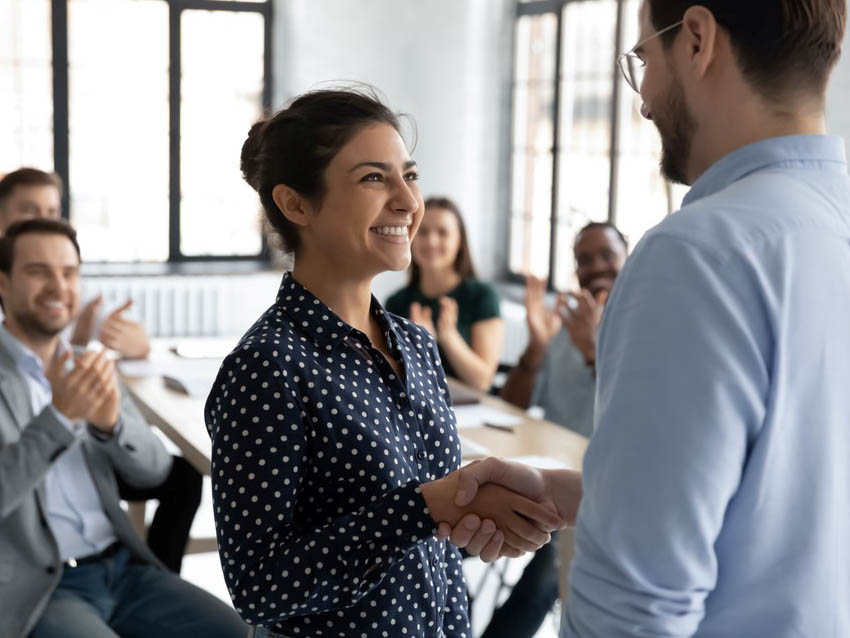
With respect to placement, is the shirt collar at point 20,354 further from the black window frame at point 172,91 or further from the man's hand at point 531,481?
the black window frame at point 172,91

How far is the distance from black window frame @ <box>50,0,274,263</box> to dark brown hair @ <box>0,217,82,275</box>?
397 centimetres

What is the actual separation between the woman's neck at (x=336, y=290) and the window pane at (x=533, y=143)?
5.92m

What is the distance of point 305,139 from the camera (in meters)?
1.60

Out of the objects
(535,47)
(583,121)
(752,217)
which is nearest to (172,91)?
(535,47)

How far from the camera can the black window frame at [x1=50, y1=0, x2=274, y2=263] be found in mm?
7348

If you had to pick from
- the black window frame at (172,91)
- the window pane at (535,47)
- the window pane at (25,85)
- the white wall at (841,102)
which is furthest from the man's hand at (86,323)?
the window pane at (535,47)

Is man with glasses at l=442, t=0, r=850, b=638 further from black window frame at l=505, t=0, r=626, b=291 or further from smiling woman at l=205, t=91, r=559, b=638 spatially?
black window frame at l=505, t=0, r=626, b=291

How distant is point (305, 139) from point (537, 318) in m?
2.47

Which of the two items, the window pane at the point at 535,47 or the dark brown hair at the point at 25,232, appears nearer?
the dark brown hair at the point at 25,232

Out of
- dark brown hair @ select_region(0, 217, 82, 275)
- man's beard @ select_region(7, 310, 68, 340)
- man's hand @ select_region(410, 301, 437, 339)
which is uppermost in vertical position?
dark brown hair @ select_region(0, 217, 82, 275)

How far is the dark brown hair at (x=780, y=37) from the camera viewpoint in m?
0.99

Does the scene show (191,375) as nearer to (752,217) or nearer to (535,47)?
(752,217)

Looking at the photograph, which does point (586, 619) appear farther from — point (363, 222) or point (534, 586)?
point (534, 586)

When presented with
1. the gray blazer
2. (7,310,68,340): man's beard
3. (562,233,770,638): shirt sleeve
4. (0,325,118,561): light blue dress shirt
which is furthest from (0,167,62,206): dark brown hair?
(562,233,770,638): shirt sleeve
